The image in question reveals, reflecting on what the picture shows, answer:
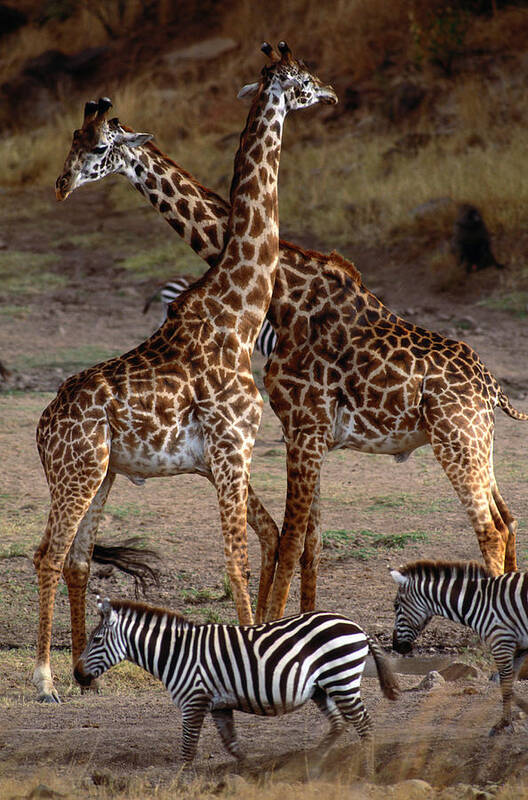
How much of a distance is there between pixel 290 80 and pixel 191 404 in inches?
84.3

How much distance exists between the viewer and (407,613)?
669 centimetres

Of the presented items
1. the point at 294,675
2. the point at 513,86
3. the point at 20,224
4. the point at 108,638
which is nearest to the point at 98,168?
the point at 108,638

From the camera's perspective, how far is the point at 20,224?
70.9ft

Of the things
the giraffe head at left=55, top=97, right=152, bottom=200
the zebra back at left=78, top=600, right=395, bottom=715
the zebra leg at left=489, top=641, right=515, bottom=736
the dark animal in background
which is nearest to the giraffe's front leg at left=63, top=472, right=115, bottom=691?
the zebra back at left=78, top=600, right=395, bottom=715

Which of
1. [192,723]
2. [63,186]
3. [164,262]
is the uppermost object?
[164,262]

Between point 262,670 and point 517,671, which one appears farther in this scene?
point 517,671

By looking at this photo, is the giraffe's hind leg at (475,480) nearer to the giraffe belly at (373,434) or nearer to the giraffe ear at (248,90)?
the giraffe belly at (373,434)

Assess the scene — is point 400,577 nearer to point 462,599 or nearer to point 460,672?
point 462,599

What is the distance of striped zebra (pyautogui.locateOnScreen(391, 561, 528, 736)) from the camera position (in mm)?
6023

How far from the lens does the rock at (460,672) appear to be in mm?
6789

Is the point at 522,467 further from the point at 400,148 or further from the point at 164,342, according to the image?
the point at 400,148

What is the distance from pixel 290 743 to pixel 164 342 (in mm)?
2642

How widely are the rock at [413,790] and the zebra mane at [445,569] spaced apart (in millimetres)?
1619

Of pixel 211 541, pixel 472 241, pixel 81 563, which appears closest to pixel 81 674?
pixel 81 563
